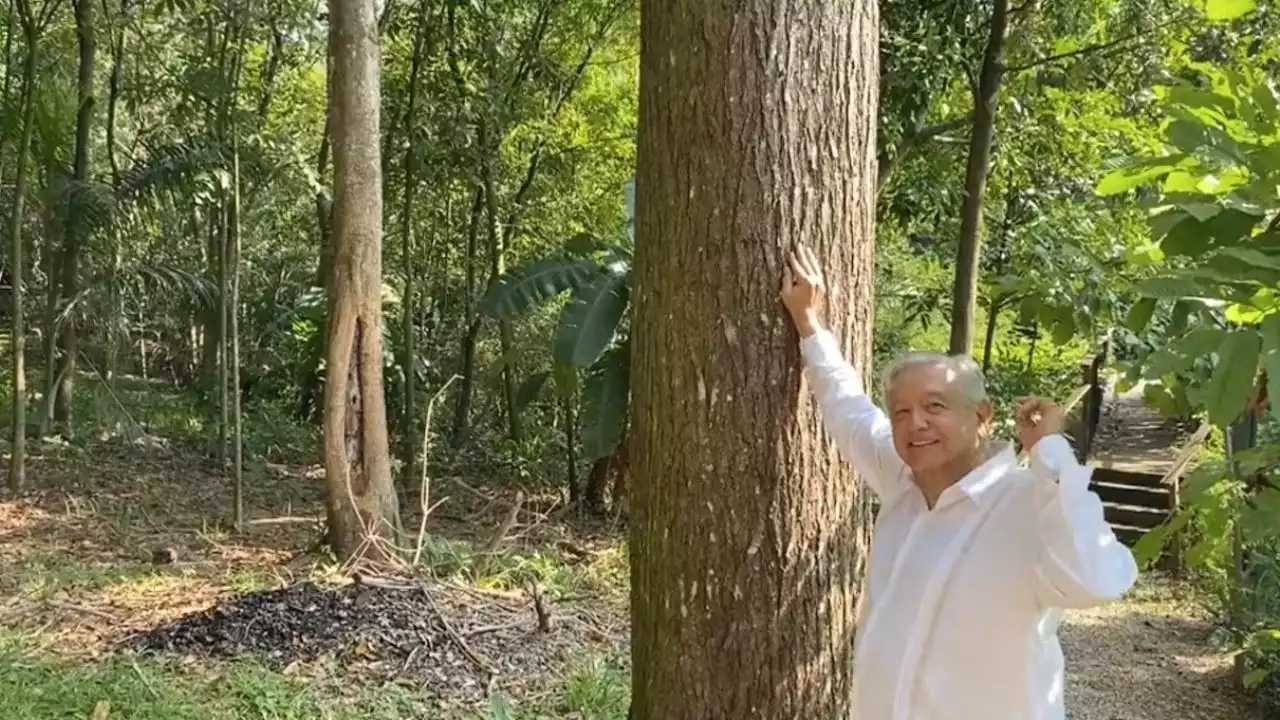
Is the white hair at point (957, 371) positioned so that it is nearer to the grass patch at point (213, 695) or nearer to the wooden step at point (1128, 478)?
the grass patch at point (213, 695)

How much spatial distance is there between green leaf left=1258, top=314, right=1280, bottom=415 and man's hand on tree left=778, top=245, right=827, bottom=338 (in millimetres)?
941

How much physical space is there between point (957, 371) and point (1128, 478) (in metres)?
7.69

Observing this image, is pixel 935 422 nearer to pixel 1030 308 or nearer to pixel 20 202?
pixel 1030 308

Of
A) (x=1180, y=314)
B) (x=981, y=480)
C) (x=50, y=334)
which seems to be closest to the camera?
(x=1180, y=314)

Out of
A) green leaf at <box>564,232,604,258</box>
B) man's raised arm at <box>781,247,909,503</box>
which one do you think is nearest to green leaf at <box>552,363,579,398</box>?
green leaf at <box>564,232,604,258</box>

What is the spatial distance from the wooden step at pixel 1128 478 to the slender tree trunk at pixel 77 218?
793 centimetres

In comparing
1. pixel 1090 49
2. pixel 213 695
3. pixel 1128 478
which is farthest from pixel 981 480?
pixel 1128 478

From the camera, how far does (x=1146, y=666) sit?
22.2ft

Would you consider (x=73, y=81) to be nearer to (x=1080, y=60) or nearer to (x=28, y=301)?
(x=28, y=301)

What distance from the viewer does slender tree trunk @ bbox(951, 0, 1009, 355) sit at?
23.0 ft

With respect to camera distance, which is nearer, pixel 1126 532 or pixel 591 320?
pixel 591 320

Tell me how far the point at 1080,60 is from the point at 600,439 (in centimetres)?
431

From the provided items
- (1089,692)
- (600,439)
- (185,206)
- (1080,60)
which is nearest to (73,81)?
(185,206)

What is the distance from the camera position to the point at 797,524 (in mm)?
2432
